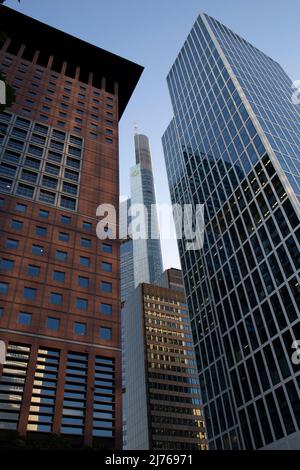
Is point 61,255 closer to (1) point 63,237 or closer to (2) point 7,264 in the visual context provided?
(1) point 63,237

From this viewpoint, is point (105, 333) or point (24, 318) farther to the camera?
point (105, 333)

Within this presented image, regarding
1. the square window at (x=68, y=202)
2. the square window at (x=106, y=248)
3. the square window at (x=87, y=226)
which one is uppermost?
the square window at (x=68, y=202)

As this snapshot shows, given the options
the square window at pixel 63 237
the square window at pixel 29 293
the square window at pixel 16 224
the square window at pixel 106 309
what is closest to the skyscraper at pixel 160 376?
the square window at pixel 106 309

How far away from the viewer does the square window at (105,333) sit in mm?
46688

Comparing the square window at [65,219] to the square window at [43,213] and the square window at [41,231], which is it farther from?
the square window at [41,231]

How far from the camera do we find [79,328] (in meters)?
46.2

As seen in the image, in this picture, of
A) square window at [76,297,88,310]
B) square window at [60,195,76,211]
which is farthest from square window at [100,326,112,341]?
square window at [60,195,76,211]

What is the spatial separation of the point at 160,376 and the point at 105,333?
102 m

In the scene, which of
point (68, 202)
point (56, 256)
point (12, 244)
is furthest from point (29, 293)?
point (68, 202)

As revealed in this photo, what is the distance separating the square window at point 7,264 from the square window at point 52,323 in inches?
300

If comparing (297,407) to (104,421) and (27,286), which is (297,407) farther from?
(27,286)

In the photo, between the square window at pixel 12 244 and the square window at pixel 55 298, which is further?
the square window at pixel 12 244

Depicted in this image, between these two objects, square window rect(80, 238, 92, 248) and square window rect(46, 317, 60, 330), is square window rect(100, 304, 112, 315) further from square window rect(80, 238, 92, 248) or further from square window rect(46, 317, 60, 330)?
square window rect(80, 238, 92, 248)

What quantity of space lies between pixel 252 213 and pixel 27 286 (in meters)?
49.5
